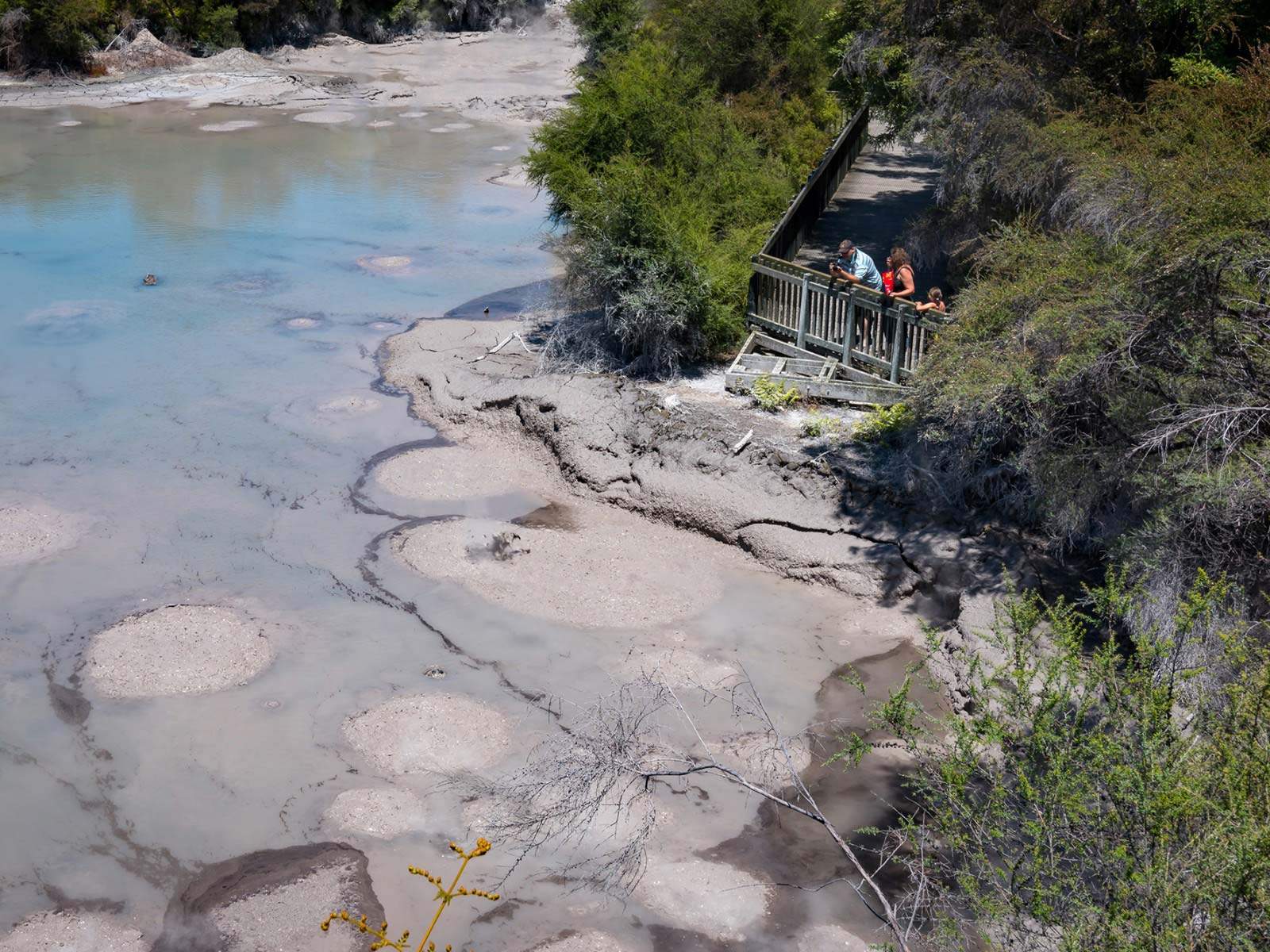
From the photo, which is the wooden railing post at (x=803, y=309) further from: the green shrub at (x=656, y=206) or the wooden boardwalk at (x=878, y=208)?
the wooden boardwalk at (x=878, y=208)

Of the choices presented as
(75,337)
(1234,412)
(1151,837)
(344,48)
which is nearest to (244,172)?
(75,337)

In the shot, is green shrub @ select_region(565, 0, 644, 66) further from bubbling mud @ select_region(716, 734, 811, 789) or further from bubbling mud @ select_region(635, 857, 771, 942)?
bubbling mud @ select_region(635, 857, 771, 942)

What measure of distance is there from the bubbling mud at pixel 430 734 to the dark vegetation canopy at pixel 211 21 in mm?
34960

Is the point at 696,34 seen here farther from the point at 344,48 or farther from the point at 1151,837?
the point at 344,48

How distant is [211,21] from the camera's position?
40.9 metres

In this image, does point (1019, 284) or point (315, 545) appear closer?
point (1019, 284)

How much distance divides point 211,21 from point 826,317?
33.8 metres

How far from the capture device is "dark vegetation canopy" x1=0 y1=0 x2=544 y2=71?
37.2 m

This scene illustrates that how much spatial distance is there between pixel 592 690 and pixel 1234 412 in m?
5.98

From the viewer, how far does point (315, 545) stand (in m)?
13.1

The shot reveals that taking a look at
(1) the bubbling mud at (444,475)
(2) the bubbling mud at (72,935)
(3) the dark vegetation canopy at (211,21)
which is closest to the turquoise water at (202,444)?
(2) the bubbling mud at (72,935)

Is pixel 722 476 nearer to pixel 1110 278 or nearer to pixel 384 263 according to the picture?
pixel 1110 278

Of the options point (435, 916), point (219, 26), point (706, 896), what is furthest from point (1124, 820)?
point (219, 26)

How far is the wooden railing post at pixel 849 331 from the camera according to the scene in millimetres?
14938
